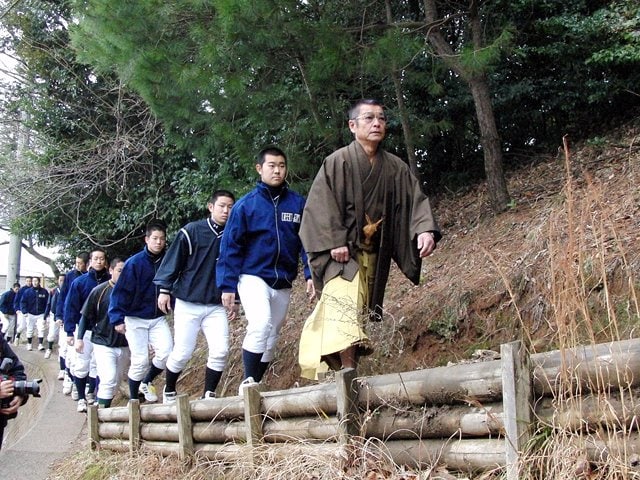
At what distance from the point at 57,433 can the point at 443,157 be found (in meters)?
7.53

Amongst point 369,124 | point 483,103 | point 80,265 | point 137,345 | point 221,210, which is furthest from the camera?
point 80,265

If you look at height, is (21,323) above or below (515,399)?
above

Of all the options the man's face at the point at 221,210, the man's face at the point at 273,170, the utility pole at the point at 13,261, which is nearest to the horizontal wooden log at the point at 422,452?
the man's face at the point at 273,170

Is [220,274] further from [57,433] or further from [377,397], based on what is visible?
[57,433]

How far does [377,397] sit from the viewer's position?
3762 millimetres

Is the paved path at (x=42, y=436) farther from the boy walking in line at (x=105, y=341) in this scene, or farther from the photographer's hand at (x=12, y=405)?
the photographer's hand at (x=12, y=405)

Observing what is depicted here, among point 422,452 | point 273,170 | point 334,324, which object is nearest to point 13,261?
point 273,170

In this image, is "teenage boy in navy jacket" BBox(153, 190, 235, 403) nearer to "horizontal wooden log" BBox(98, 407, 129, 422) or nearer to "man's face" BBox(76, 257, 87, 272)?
"horizontal wooden log" BBox(98, 407, 129, 422)

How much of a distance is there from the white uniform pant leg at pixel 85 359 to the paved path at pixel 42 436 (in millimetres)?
542

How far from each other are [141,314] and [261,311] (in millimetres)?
2562

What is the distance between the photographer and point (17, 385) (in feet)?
16.3

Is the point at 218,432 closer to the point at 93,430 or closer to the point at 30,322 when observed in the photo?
the point at 93,430

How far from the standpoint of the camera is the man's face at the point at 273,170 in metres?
6.05

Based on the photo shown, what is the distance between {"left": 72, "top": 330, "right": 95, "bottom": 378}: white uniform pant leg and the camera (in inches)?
388
